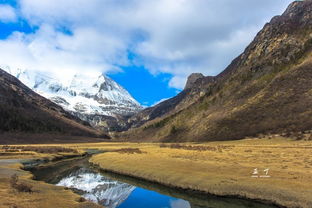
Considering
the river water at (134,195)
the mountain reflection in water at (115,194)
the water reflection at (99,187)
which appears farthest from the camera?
the water reflection at (99,187)

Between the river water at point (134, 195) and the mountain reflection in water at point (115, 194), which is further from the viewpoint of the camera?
the mountain reflection in water at point (115, 194)

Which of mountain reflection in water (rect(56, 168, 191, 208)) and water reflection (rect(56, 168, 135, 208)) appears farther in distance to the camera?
water reflection (rect(56, 168, 135, 208))

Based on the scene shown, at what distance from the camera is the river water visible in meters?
37.1

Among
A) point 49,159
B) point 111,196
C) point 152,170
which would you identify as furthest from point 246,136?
point 111,196

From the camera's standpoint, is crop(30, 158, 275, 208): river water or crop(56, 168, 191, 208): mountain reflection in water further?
crop(56, 168, 191, 208): mountain reflection in water

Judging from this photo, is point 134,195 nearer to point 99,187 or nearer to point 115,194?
point 115,194

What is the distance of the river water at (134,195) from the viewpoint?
37.1 meters

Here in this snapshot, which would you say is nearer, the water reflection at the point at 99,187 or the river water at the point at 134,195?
the river water at the point at 134,195

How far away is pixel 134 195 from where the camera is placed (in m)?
45.2

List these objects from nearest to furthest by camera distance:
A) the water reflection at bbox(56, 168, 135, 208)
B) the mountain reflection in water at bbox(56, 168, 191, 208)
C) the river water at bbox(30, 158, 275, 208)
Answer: the river water at bbox(30, 158, 275, 208) < the mountain reflection in water at bbox(56, 168, 191, 208) < the water reflection at bbox(56, 168, 135, 208)

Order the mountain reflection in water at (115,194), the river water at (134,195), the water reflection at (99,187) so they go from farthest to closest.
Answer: the water reflection at (99,187) → the mountain reflection in water at (115,194) → the river water at (134,195)

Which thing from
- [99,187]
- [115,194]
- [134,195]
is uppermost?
[99,187]

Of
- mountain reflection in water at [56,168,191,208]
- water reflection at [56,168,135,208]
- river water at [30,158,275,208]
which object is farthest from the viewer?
water reflection at [56,168,135,208]

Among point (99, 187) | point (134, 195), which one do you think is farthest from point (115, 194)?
point (99, 187)
